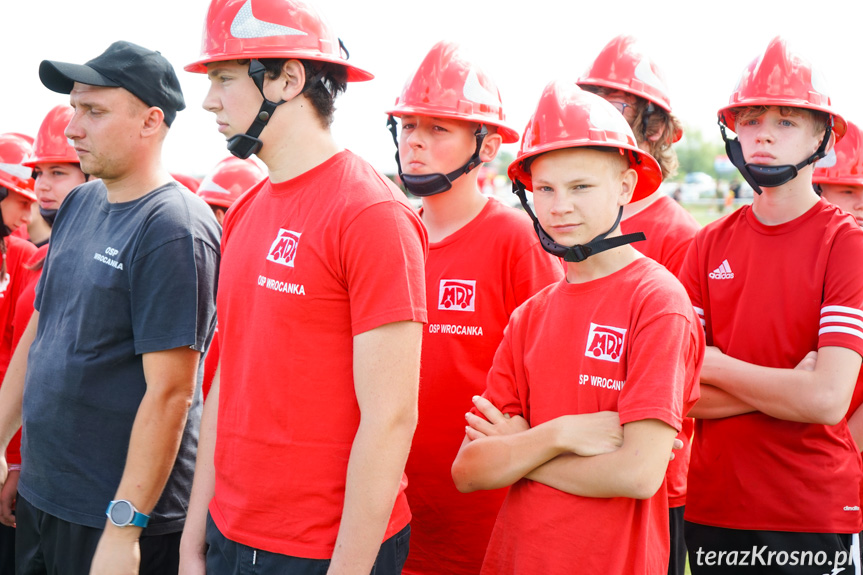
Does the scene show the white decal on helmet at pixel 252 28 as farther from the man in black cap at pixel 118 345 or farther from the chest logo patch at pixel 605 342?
the chest logo patch at pixel 605 342

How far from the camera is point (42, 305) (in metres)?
3.54

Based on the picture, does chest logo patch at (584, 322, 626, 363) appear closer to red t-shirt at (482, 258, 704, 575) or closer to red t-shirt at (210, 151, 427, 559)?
red t-shirt at (482, 258, 704, 575)

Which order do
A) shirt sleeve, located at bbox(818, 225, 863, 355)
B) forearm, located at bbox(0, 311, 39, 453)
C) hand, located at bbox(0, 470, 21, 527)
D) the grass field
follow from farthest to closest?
1. the grass field
2. hand, located at bbox(0, 470, 21, 527)
3. forearm, located at bbox(0, 311, 39, 453)
4. shirt sleeve, located at bbox(818, 225, 863, 355)

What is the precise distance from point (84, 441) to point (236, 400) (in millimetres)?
1122

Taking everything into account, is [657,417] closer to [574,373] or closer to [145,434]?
[574,373]

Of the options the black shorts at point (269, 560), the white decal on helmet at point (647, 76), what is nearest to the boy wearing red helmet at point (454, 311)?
the black shorts at point (269, 560)

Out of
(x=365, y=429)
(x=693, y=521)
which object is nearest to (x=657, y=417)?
(x=365, y=429)

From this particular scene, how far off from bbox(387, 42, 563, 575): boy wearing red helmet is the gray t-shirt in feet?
3.21

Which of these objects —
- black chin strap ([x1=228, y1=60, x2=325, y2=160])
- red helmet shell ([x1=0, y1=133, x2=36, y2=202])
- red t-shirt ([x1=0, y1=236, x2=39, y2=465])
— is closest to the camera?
black chin strap ([x1=228, y1=60, x2=325, y2=160])

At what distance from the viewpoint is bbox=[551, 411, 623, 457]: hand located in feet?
8.16

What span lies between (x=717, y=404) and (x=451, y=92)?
1.87 meters

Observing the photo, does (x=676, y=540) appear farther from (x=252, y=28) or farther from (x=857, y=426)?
(x=252, y=28)

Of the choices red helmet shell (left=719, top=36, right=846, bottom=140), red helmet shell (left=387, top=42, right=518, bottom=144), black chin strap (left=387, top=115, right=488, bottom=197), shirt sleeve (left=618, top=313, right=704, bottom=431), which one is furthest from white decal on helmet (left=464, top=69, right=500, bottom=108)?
shirt sleeve (left=618, top=313, right=704, bottom=431)

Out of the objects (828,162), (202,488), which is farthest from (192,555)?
(828,162)
